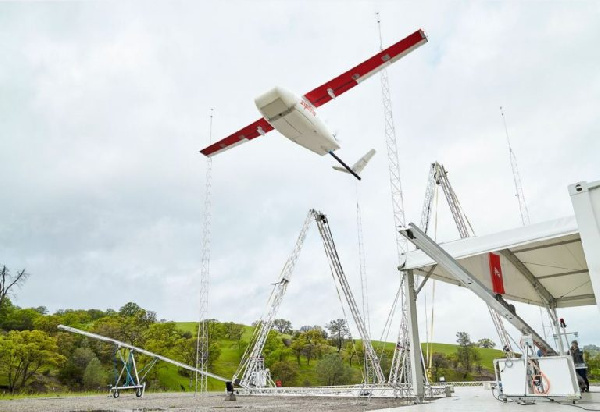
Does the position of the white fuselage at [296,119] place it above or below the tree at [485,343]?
above

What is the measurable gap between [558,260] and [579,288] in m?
4.38

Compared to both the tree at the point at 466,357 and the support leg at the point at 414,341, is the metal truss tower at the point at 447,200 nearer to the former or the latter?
the support leg at the point at 414,341

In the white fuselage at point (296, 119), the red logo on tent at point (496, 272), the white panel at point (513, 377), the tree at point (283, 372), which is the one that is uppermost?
the white fuselage at point (296, 119)

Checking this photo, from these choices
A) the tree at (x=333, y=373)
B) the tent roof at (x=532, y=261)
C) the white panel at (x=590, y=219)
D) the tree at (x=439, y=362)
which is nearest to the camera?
the white panel at (x=590, y=219)

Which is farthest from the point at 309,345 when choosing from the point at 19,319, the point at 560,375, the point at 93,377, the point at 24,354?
the point at 560,375

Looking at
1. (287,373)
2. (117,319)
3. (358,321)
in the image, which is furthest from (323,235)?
(117,319)

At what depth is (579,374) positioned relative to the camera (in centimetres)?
1211

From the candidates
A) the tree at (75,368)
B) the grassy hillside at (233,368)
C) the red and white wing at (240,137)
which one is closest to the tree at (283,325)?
the grassy hillside at (233,368)

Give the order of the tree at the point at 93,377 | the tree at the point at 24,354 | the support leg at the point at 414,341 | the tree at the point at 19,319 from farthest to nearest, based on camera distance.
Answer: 1. the tree at the point at 19,319
2. the tree at the point at 93,377
3. the tree at the point at 24,354
4. the support leg at the point at 414,341

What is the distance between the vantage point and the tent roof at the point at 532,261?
31.3 feet

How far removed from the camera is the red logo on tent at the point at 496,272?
38.7ft

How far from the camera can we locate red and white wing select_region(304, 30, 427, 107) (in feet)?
64.0

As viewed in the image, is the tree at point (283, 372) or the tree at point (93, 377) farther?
the tree at point (283, 372)

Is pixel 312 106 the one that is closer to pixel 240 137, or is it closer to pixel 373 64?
pixel 373 64
